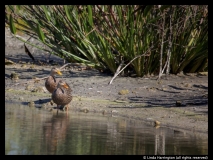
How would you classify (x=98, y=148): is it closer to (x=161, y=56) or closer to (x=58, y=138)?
(x=58, y=138)

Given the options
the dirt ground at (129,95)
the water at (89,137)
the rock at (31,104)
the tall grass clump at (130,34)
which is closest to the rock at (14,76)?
the dirt ground at (129,95)

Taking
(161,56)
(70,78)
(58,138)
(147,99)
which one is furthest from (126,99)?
A: (58,138)

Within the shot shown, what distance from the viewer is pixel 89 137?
810 cm

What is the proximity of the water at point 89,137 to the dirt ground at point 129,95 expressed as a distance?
48 centimetres

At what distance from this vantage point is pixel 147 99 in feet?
35.7

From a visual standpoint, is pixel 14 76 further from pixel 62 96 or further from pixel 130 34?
pixel 130 34

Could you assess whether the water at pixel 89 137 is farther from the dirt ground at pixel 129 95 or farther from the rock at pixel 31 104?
the rock at pixel 31 104

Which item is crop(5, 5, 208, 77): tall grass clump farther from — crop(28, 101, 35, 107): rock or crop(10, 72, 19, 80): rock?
crop(28, 101, 35, 107): rock

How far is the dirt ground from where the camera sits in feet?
31.5

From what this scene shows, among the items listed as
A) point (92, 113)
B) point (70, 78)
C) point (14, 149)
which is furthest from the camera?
point (70, 78)

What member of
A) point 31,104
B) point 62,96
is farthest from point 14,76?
point 62,96
